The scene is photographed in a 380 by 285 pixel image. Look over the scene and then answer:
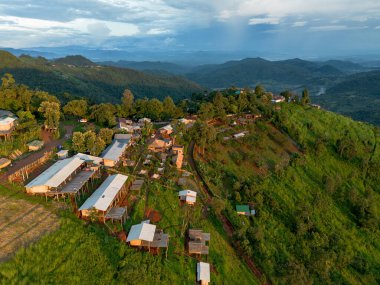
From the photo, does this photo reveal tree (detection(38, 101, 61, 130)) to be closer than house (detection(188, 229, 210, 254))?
No

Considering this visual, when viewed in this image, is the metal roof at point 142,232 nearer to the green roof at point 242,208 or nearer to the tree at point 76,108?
the green roof at point 242,208

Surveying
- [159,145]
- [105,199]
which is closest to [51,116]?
[159,145]

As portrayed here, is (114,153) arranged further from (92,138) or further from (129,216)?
(129,216)

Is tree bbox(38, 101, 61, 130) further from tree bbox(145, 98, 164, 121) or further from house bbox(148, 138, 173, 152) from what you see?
tree bbox(145, 98, 164, 121)

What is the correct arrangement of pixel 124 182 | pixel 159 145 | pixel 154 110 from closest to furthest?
pixel 124 182
pixel 159 145
pixel 154 110

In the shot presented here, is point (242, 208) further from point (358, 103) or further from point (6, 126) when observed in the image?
point (358, 103)

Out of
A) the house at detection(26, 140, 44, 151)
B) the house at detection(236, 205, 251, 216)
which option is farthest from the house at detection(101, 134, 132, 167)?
the house at detection(236, 205, 251, 216)
